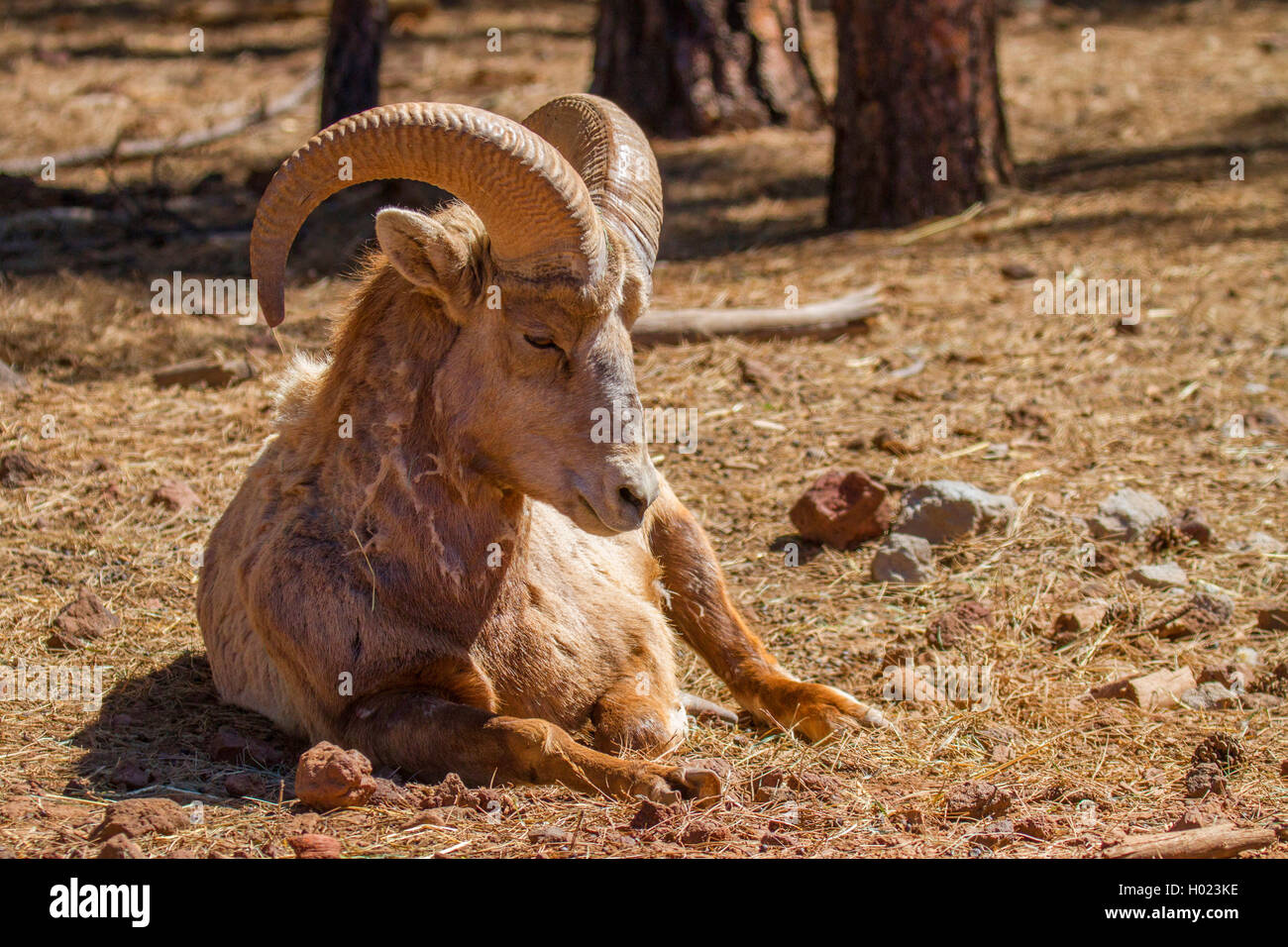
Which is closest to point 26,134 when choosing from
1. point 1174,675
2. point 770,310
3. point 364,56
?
point 364,56

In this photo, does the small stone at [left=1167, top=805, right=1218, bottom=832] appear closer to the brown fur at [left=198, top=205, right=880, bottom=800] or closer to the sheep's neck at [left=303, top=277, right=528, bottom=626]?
the brown fur at [left=198, top=205, right=880, bottom=800]

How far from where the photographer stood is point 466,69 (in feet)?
53.1

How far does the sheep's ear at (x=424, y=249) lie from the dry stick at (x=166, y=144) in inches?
315

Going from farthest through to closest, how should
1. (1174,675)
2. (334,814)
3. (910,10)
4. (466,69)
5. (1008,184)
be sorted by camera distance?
(466,69) → (1008,184) → (910,10) → (1174,675) → (334,814)

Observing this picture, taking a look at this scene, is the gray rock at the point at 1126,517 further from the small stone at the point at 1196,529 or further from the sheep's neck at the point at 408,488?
the sheep's neck at the point at 408,488

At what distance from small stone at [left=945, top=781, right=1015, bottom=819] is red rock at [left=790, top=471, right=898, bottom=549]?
243 centimetres

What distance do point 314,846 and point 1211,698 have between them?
349 cm

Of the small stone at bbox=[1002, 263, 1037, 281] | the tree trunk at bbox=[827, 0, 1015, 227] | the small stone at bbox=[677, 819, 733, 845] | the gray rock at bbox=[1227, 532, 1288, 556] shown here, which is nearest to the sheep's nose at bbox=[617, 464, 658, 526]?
the small stone at bbox=[677, 819, 733, 845]

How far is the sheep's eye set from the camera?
4.49 meters

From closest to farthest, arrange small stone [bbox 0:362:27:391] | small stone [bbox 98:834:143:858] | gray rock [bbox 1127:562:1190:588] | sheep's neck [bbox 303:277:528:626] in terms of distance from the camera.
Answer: small stone [bbox 98:834:143:858], sheep's neck [bbox 303:277:528:626], gray rock [bbox 1127:562:1190:588], small stone [bbox 0:362:27:391]

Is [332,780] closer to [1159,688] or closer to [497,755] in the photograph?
[497,755]

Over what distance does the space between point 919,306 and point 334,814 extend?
21.1 ft

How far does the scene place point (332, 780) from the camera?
4.13 m

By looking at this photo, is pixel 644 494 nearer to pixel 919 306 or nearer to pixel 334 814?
pixel 334 814
